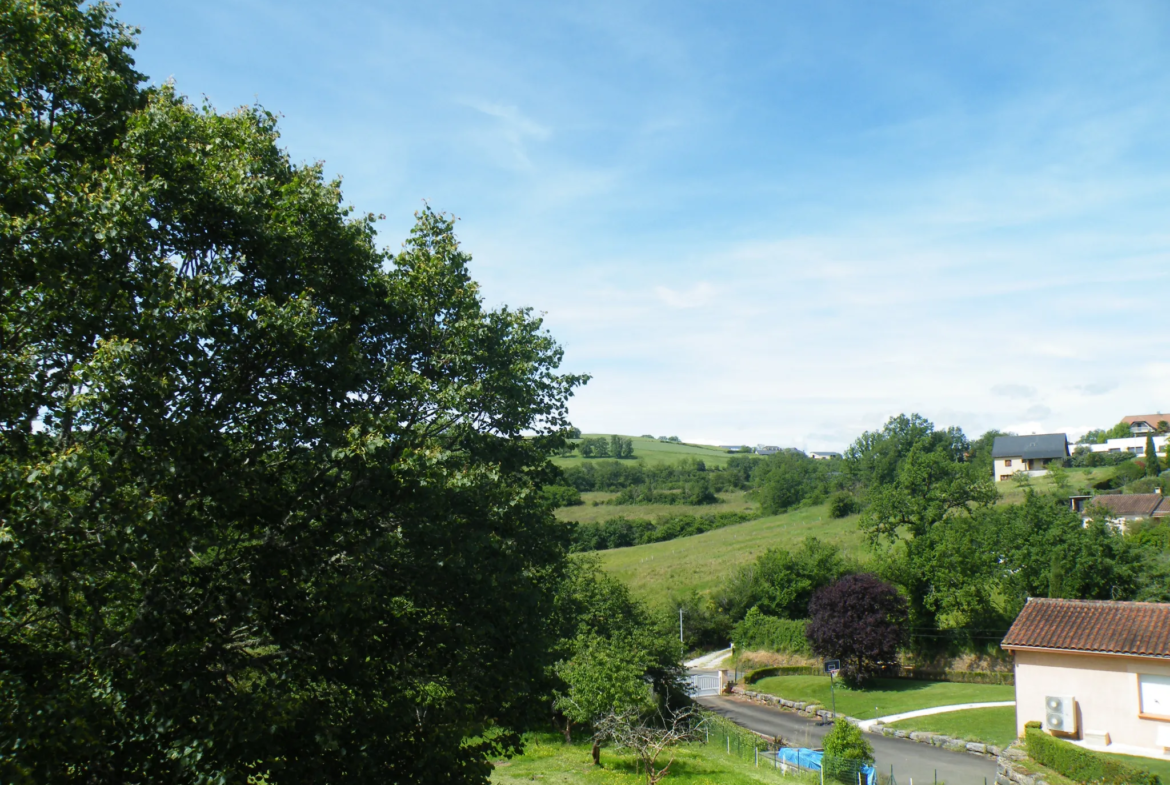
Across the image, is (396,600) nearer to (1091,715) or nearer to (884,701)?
(1091,715)

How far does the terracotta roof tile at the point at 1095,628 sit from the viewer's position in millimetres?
24406

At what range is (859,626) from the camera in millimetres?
43188

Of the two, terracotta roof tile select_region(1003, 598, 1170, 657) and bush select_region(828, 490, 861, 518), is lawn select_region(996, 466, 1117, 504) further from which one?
terracotta roof tile select_region(1003, 598, 1170, 657)

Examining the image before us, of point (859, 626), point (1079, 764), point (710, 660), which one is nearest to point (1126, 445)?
point (710, 660)

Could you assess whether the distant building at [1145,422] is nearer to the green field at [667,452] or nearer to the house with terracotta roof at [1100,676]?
the green field at [667,452]

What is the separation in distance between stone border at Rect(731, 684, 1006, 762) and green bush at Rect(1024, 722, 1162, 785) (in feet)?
3.20

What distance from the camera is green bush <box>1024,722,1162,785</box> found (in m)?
19.5

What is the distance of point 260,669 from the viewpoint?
932cm

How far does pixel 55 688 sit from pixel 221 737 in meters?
1.65

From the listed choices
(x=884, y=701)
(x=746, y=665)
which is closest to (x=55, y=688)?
(x=884, y=701)

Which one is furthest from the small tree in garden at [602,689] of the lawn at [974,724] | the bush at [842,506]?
the bush at [842,506]

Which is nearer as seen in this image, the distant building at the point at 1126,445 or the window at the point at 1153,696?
the window at the point at 1153,696

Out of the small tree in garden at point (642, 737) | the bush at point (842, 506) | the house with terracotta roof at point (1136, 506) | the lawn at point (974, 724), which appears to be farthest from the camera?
the bush at point (842, 506)

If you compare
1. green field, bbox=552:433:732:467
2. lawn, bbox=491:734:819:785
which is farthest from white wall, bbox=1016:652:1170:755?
green field, bbox=552:433:732:467
